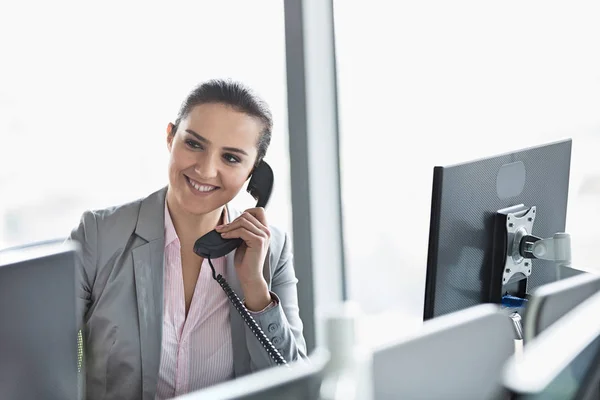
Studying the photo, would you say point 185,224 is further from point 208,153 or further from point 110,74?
point 110,74

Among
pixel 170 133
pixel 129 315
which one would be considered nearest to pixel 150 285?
pixel 129 315

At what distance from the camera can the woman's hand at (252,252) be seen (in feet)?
7.18

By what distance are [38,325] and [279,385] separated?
0.53m

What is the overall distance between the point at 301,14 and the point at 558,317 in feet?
7.38

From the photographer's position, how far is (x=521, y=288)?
5.95 feet

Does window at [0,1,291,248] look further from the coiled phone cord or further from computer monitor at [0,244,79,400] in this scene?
computer monitor at [0,244,79,400]

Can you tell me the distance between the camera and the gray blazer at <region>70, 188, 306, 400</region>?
7.03 ft

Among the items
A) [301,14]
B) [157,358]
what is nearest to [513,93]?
[301,14]

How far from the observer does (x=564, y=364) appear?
79 cm

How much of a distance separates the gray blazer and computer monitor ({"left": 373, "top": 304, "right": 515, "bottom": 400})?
1.24 m

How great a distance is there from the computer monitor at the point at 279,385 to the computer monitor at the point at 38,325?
1.51 ft

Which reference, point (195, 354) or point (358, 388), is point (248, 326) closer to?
point (195, 354)

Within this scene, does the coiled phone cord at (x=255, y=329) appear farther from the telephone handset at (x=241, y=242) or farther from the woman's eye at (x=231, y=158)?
the woman's eye at (x=231, y=158)

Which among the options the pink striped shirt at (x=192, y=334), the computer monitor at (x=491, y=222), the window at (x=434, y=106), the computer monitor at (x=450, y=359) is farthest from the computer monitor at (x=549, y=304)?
the window at (x=434, y=106)
